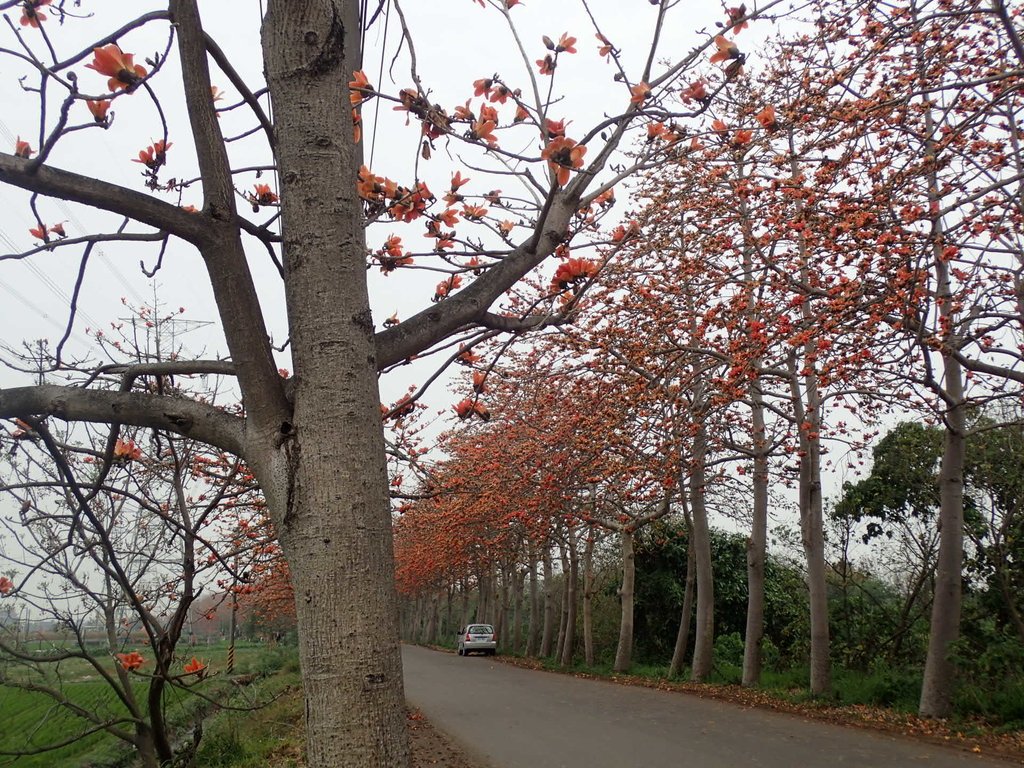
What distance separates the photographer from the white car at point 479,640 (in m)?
30.3

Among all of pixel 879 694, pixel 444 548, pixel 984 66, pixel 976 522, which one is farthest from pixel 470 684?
pixel 984 66

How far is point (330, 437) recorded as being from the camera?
1.60 metres

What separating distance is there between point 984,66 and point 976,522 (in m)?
7.15

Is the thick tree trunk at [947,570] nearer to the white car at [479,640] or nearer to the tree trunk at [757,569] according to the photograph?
the tree trunk at [757,569]

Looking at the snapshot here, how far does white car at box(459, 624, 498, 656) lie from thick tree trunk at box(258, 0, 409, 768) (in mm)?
30070

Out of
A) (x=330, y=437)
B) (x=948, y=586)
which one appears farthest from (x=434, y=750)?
(x=330, y=437)

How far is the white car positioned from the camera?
30266 mm

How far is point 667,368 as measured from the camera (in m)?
9.13

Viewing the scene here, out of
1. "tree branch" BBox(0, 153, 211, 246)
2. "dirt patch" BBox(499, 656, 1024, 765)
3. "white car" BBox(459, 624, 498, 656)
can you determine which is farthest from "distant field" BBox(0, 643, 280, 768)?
Answer: "white car" BBox(459, 624, 498, 656)

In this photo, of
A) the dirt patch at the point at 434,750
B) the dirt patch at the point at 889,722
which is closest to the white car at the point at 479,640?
the dirt patch at the point at 889,722

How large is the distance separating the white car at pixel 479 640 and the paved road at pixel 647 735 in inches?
645

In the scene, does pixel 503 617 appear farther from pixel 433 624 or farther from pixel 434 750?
pixel 434 750

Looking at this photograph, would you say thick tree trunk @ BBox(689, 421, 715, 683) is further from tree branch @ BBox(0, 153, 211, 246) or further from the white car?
the white car

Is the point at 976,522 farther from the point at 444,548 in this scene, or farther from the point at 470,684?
the point at 444,548
